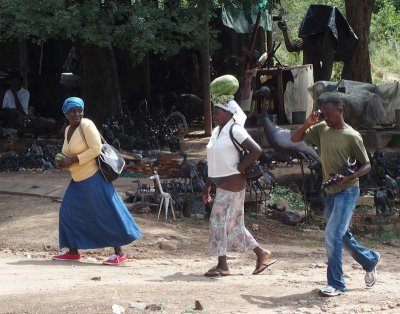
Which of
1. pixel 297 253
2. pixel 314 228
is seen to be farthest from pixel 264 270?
pixel 314 228

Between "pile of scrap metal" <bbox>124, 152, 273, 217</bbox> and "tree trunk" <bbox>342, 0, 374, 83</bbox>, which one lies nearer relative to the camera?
"pile of scrap metal" <bbox>124, 152, 273, 217</bbox>

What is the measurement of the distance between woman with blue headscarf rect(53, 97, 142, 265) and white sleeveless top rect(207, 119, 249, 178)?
116 cm

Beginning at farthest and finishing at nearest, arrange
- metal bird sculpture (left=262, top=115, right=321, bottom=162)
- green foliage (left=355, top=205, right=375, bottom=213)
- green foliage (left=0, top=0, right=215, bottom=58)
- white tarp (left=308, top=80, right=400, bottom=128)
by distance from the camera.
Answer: white tarp (left=308, top=80, right=400, bottom=128) → green foliage (left=0, top=0, right=215, bottom=58) → green foliage (left=355, top=205, right=375, bottom=213) → metal bird sculpture (left=262, top=115, right=321, bottom=162)

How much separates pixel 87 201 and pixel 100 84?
9103 millimetres

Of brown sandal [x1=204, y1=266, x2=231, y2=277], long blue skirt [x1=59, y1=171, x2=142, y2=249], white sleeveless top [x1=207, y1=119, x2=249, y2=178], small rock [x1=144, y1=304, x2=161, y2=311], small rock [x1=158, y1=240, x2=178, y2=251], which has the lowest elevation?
small rock [x1=158, y1=240, x2=178, y2=251]

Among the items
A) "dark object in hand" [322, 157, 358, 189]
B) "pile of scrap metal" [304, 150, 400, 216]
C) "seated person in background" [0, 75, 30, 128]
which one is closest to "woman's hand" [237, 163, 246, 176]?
"dark object in hand" [322, 157, 358, 189]

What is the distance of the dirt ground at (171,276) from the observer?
212 inches

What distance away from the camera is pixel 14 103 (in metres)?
17.1

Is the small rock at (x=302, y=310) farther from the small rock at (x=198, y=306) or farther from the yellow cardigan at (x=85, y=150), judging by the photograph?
the yellow cardigan at (x=85, y=150)

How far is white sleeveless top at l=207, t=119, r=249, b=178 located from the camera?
6.21 m

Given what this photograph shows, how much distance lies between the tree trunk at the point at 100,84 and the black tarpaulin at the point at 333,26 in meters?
5.04

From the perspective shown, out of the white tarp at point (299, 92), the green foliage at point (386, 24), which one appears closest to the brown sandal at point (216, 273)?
the white tarp at point (299, 92)

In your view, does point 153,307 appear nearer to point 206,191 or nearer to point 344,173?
point 206,191

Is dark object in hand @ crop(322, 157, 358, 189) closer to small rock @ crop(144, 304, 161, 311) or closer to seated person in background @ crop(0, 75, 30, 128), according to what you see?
small rock @ crop(144, 304, 161, 311)
